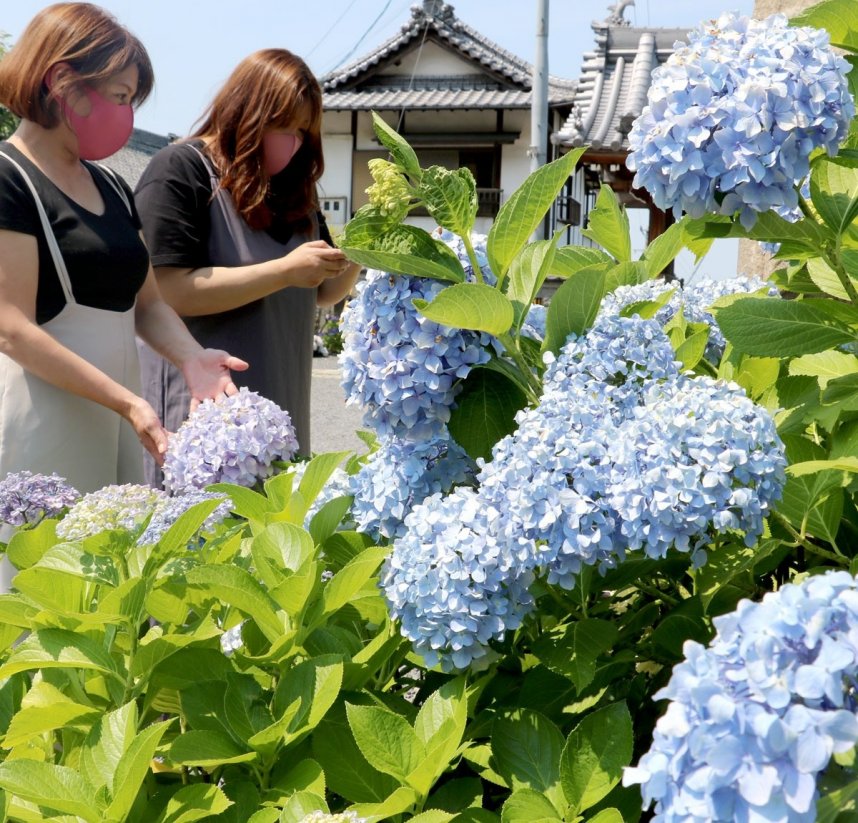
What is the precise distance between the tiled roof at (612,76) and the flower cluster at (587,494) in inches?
506

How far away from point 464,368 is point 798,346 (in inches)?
10.6

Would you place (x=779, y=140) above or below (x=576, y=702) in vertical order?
above

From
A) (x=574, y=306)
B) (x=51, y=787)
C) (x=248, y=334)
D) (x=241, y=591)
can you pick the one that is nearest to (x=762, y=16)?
(x=248, y=334)

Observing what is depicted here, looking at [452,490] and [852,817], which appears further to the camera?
[452,490]

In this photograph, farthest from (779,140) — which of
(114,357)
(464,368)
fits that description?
(114,357)

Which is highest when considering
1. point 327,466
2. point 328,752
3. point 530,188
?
point 530,188

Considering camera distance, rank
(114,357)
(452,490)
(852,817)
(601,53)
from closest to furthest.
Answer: (852,817) < (452,490) < (114,357) < (601,53)

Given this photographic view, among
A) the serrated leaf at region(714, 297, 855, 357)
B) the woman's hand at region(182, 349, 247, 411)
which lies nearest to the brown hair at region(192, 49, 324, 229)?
the woman's hand at region(182, 349, 247, 411)

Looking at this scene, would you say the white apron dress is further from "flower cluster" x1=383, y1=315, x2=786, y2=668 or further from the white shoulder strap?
"flower cluster" x1=383, y1=315, x2=786, y2=668

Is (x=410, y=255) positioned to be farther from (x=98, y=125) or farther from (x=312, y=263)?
(x=98, y=125)

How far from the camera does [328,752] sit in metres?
0.86

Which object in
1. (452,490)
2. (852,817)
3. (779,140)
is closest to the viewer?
(852,817)

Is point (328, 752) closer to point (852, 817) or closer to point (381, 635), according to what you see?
point (381, 635)

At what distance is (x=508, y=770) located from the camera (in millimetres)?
794
